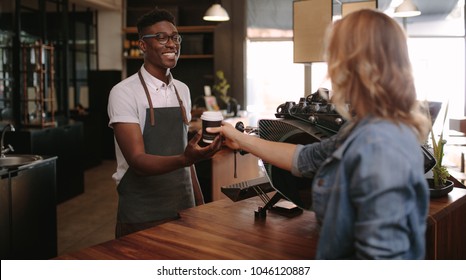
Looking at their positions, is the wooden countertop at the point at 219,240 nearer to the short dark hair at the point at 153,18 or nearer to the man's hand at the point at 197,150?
the man's hand at the point at 197,150

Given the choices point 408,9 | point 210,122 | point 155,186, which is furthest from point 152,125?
point 408,9

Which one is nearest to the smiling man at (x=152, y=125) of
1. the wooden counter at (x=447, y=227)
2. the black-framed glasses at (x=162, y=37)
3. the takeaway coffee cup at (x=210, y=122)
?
the black-framed glasses at (x=162, y=37)

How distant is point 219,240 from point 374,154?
2.47 ft

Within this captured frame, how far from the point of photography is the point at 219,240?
5.48 feet

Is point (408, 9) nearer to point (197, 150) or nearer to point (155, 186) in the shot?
point (155, 186)

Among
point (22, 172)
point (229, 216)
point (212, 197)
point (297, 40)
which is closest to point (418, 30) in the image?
point (212, 197)

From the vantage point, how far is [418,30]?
8781 mm

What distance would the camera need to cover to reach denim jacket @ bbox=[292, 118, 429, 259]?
1.06 metres

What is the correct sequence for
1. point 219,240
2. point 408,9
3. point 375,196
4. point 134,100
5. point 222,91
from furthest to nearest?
point 222,91, point 408,9, point 134,100, point 219,240, point 375,196

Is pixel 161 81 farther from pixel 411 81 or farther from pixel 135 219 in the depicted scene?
pixel 411 81

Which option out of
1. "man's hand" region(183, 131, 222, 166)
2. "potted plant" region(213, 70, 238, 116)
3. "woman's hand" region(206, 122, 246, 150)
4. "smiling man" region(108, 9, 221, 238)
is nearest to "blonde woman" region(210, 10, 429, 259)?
"woman's hand" region(206, 122, 246, 150)

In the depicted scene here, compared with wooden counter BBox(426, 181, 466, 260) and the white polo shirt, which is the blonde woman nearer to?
wooden counter BBox(426, 181, 466, 260)

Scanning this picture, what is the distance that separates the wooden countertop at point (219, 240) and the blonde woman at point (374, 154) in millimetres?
436

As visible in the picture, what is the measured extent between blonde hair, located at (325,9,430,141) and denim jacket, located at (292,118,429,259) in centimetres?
4
